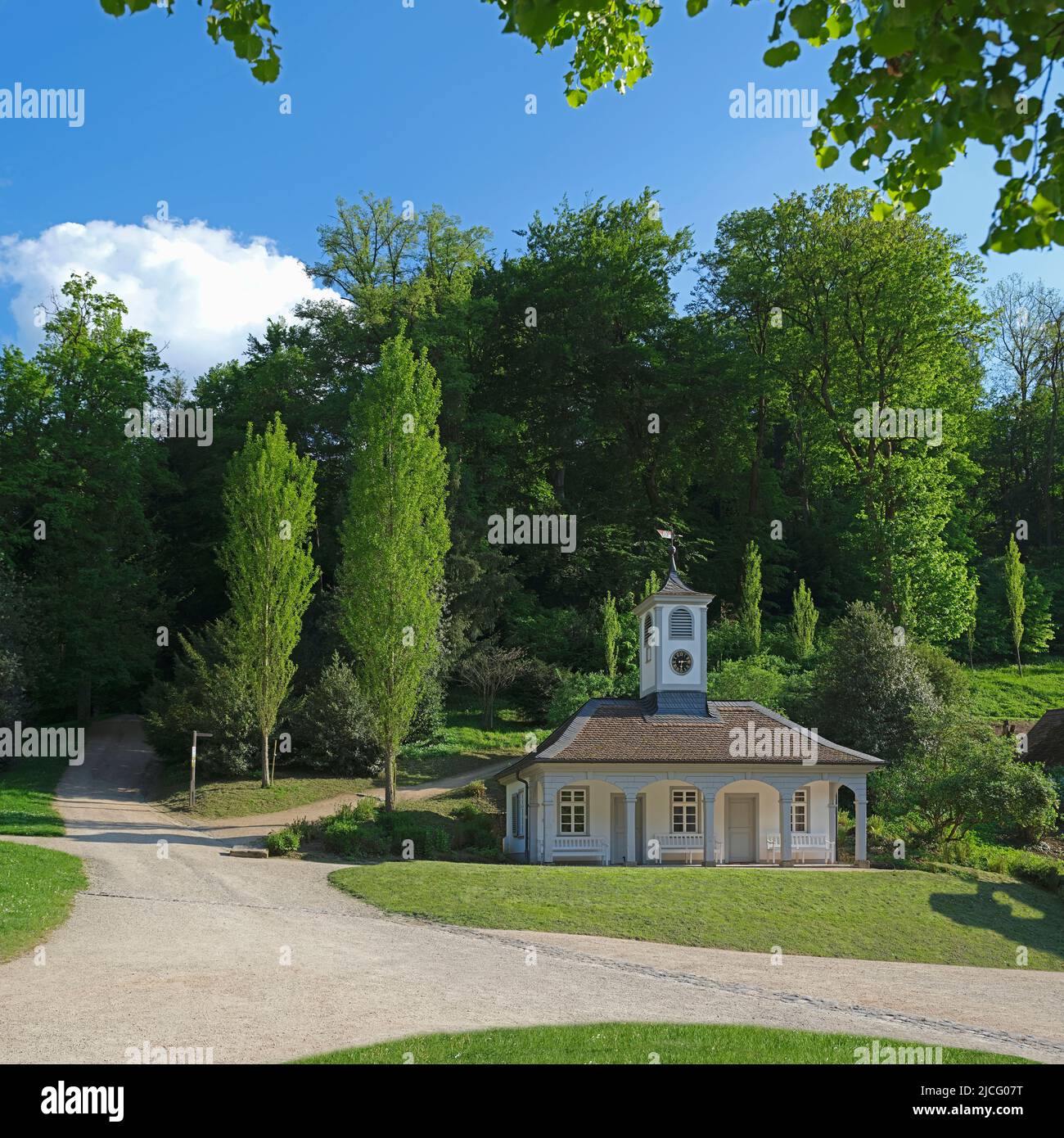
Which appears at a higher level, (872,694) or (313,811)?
(872,694)

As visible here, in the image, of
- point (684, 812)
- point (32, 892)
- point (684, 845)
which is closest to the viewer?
point (32, 892)

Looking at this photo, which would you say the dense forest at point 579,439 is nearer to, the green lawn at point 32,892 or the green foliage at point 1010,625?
the green foliage at point 1010,625

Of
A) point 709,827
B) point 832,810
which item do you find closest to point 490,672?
point 709,827

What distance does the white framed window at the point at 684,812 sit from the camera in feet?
95.3

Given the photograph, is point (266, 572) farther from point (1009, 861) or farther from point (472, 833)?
point (1009, 861)

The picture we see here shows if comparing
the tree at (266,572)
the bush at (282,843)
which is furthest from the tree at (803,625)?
the bush at (282,843)

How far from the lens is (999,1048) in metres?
10.8

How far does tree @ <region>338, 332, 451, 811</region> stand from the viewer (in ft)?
101

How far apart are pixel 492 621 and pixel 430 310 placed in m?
14.5

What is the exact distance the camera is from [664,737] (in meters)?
28.8

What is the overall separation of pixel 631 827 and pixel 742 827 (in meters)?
3.51

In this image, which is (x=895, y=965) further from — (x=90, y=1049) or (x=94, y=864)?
(x=94, y=864)

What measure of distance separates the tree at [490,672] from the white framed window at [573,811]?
13847 millimetres
